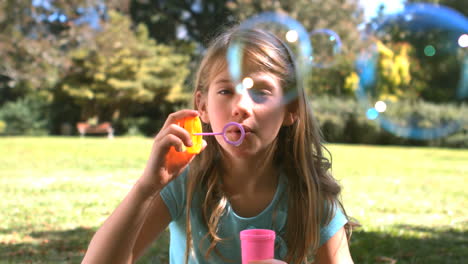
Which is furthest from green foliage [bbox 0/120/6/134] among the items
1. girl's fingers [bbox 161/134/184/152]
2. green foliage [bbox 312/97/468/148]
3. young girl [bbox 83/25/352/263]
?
girl's fingers [bbox 161/134/184/152]

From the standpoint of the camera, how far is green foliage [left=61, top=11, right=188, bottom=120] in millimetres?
20891

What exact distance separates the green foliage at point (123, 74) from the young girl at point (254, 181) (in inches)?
735

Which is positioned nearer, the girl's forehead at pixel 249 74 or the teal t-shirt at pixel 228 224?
the girl's forehead at pixel 249 74

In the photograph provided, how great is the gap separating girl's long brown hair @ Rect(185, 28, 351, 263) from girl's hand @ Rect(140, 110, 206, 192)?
372mm

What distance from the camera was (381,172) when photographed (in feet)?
28.6

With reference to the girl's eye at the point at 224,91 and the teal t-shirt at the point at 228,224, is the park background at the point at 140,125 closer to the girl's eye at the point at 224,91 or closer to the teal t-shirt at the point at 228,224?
the girl's eye at the point at 224,91

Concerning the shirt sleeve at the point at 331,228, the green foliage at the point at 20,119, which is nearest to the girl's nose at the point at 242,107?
the shirt sleeve at the point at 331,228

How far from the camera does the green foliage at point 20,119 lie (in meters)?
21.3

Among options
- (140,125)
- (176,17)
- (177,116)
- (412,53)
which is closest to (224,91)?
(177,116)

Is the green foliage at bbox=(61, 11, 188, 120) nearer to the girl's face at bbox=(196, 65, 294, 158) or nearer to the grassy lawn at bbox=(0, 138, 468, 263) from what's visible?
the grassy lawn at bbox=(0, 138, 468, 263)

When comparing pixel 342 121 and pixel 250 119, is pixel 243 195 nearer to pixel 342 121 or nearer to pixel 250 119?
pixel 250 119

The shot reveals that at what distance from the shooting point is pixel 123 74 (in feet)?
71.4

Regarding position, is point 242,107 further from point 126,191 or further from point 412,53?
point 126,191

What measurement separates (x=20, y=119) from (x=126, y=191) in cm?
1762
